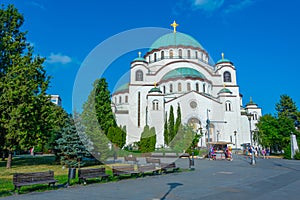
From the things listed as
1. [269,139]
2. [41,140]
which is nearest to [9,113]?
[41,140]

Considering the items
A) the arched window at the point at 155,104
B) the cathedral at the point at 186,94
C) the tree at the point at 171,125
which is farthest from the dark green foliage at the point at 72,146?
the arched window at the point at 155,104

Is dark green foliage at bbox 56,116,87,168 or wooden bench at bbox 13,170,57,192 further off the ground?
dark green foliage at bbox 56,116,87,168

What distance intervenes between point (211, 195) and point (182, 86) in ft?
120

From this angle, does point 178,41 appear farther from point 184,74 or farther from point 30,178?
point 30,178

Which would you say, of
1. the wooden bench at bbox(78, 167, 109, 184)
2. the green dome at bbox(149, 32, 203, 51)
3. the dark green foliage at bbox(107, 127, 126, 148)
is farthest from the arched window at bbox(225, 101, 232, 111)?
the wooden bench at bbox(78, 167, 109, 184)

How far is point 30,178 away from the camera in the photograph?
731cm

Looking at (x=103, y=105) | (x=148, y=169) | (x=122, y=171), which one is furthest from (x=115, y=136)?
(x=122, y=171)

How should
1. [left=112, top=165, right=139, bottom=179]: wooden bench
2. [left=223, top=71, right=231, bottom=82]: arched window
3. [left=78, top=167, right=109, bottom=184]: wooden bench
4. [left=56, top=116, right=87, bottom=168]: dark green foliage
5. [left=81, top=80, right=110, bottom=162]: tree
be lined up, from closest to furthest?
[left=78, top=167, right=109, bottom=184]: wooden bench, [left=112, top=165, right=139, bottom=179]: wooden bench, [left=56, top=116, right=87, bottom=168]: dark green foliage, [left=81, top=80, right=110, bottom=162]: tree, [left=223, top=71, right=231, bottom=82]: arched window

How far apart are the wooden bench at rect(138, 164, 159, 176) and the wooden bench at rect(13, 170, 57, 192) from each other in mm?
3974

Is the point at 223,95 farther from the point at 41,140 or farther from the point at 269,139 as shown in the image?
the point at 41,140

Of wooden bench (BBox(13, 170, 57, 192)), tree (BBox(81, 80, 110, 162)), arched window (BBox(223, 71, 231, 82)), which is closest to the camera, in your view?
wooden bench (BBox(13, 170, 57, 192))

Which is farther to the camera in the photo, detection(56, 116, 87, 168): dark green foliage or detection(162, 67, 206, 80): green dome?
detection(162, 67, 206, 80): green dome

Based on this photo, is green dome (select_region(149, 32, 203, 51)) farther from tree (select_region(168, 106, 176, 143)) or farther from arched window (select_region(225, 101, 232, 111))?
tree (select_region(168, 106, 176, 143))

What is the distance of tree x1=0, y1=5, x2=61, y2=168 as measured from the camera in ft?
46.4
